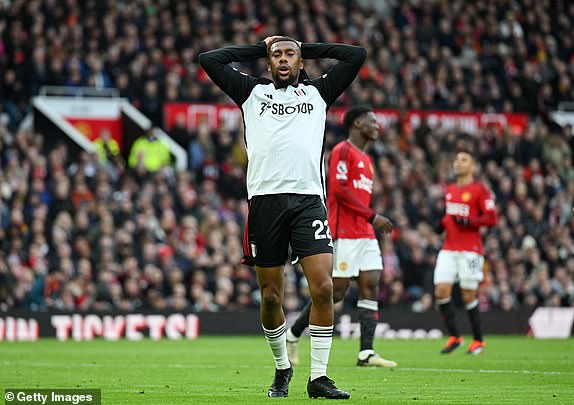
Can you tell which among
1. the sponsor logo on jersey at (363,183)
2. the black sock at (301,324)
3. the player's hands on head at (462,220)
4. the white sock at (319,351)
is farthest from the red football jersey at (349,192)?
the white sock at (319,351)

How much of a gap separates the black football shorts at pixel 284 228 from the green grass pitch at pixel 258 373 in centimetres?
113

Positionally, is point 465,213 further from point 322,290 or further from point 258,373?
point 322,290

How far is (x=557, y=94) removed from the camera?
3266 centimetres

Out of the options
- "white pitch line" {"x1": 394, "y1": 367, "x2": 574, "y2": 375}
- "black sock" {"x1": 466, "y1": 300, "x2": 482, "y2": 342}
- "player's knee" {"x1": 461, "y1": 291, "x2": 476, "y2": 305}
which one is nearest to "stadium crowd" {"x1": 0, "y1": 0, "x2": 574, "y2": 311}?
"player's knee" {"x1": 461, "y1": 291, "x2": 476, "y2": 305}

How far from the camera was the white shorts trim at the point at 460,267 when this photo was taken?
1712 centimetres

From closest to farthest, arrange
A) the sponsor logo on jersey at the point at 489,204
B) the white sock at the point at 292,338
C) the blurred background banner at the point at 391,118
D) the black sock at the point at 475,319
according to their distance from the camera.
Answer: the white sock at the point at 292,338 → the black sock at the point at 475,319 → the sponsor logo on jersey at the point at 489,204 → the blurred background banner at the point at 391,118

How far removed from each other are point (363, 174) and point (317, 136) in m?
4.39

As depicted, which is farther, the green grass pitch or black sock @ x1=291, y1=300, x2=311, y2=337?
black sock @ x1=291, y1=300, x2=311, y2=337

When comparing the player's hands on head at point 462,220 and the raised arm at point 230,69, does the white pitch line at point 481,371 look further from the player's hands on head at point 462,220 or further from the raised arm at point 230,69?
the raised arm at point 230,69

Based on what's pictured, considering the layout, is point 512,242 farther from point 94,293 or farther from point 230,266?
point 94,293

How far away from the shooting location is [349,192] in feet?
44.0

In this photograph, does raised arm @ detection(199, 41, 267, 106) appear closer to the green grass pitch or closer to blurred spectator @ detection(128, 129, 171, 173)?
the green grass pitch

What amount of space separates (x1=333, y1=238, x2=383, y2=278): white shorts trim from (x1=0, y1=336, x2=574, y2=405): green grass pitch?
109 centimetres

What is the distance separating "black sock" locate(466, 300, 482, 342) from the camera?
16812 millimetres
